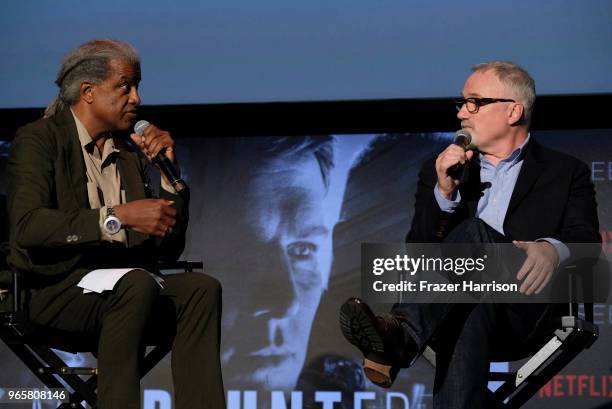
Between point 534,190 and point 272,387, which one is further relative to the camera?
point 272,387

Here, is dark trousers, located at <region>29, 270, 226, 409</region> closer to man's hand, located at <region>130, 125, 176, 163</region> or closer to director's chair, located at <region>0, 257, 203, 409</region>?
director's chair, located at <region>0, 257, 203, 409</region>

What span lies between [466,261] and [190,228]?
62.5 inches

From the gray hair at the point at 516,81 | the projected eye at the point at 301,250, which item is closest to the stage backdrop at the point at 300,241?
the projected eye at the point at 301,250

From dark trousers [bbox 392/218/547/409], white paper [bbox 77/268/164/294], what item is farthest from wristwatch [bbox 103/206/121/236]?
dark trousers [bbox 392/218/547/409]

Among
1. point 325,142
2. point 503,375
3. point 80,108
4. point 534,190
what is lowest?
point 503,375

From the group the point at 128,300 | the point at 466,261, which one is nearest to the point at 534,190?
the point at 466,261

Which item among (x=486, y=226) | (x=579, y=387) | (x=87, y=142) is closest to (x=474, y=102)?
(x=486, y=226)

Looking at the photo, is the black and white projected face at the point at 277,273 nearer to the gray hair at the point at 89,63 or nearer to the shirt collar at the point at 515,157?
the shirt collar at the point at 515,157

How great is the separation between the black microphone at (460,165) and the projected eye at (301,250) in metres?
1.16

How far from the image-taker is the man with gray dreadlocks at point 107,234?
2492 millimetres

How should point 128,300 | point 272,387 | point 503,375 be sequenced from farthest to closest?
point 272,387, point 503,375, point 128,300

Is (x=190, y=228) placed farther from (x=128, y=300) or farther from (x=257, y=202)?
(x=128, y=300)

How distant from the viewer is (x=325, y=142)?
3898 mm

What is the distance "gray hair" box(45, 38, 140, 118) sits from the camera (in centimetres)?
281
